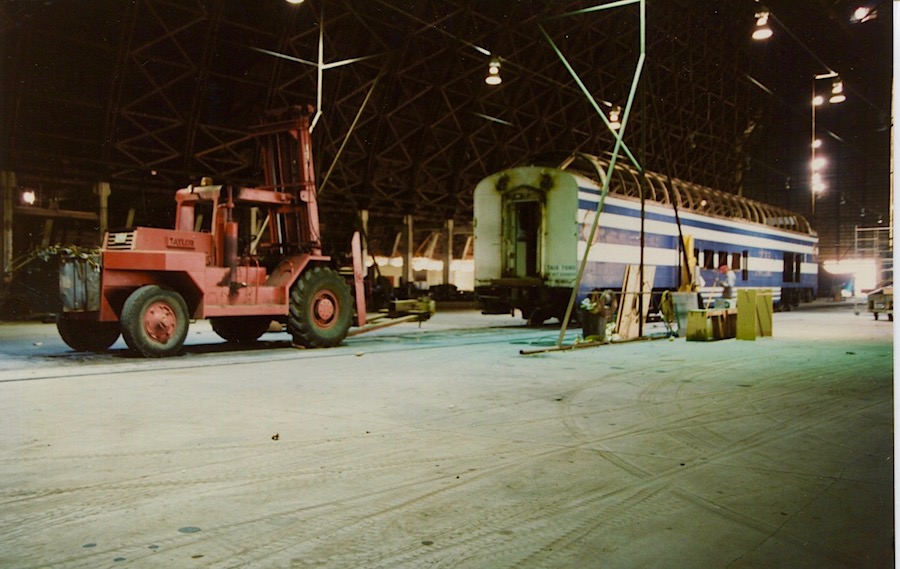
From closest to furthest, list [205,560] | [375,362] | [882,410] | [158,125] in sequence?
[205,560] < [882,410] < [375,362] < [158,125]

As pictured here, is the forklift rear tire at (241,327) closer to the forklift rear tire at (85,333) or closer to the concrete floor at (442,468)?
the forklift rear tire at (85,333)

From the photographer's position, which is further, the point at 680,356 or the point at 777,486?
the point at 680,356

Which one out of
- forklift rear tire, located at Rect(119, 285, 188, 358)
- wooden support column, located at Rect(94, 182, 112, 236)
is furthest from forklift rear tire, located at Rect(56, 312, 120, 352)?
wooden support column, located at Rect(94, 182, 112, 236)

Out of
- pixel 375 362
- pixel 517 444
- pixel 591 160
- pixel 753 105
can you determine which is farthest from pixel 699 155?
pixel 517 444

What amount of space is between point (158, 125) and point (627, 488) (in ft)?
81.5

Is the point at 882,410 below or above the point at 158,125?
below

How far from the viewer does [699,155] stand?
151 ft

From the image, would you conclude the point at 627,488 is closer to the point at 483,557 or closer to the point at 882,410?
the point at 483,557

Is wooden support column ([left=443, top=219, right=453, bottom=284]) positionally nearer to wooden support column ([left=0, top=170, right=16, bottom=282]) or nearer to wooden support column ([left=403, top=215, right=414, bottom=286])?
wooden support column ([left=403, top=215, right=414, bottom=286])

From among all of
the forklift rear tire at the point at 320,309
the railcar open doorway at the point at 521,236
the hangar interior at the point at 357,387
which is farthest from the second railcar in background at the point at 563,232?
the forklift rear tire at the point at 320,309

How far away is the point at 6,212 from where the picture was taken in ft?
70.7

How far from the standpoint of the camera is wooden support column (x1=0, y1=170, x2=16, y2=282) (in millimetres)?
21484

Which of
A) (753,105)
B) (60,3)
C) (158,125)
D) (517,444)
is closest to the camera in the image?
(517,444)

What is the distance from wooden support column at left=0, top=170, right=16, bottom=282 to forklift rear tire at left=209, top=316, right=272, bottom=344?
11035mm
